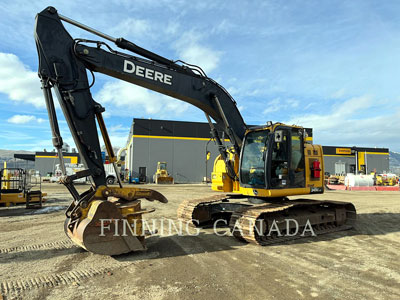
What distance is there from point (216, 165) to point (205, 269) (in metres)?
3.91

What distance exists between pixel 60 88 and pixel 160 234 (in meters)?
4.18

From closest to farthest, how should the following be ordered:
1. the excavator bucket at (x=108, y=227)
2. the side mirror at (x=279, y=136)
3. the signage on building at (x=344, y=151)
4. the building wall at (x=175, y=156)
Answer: the excavator bucket at (x=108, y=227)
the side mirror at (x=279, y=136)
the building wall at (x=175, y=156)
the signage on building at (x=344, y=151)

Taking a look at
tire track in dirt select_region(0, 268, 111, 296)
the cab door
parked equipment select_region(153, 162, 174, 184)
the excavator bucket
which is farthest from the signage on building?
tire track in dirt select_region(0, 268, 111, 296)

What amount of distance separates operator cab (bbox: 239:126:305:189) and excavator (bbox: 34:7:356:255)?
25 mm

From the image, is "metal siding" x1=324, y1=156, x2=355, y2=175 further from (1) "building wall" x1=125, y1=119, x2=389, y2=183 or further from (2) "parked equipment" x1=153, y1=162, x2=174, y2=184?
(2) "parked equipment" x1=153, y1=162, x2=174, y2=184

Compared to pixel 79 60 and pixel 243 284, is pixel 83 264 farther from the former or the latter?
pixel 79 60

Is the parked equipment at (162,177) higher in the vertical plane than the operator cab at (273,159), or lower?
lower

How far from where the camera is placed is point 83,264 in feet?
16.9

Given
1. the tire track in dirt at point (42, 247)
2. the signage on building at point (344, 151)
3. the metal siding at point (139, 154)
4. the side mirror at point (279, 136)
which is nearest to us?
the tire track in dirt at point (42, 247)

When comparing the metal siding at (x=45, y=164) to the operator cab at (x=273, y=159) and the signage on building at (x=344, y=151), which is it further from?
the operator cab at (x=273, y=159)

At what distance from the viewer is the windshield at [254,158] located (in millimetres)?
7297

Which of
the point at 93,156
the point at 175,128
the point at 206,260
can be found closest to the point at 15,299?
the point at 93,156

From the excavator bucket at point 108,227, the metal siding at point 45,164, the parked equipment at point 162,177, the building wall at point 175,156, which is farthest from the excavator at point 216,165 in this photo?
the metal siding at point 45,164

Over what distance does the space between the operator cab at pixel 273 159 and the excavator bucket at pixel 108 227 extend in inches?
119
